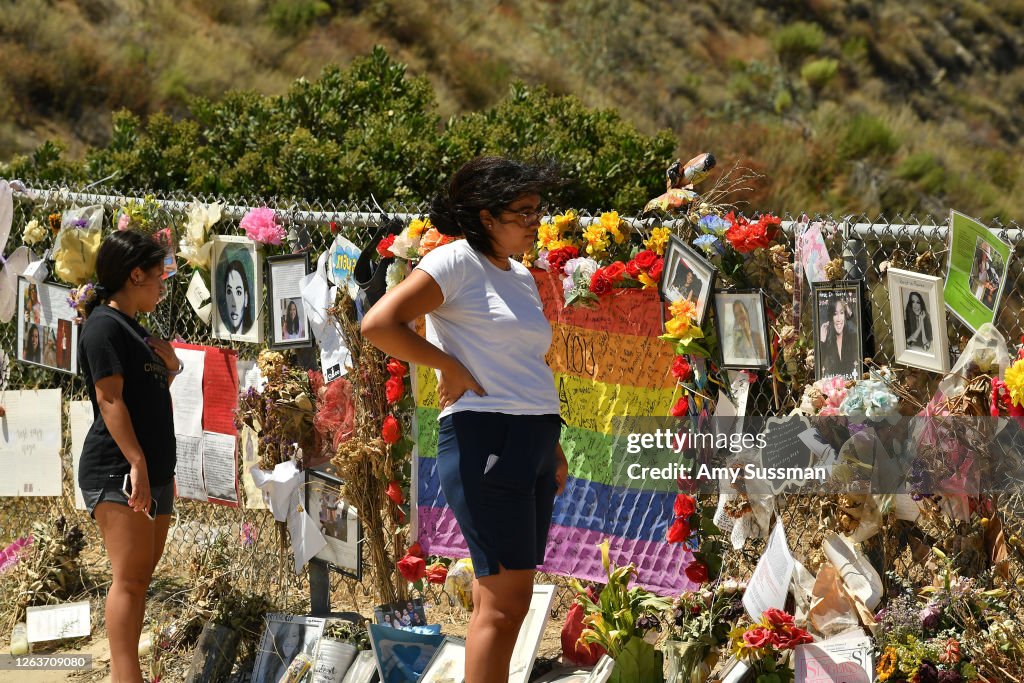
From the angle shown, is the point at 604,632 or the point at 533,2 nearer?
the point at 604,632

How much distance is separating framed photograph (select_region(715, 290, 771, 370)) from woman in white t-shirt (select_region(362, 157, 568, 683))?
1.04 m

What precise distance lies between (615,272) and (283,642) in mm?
2033

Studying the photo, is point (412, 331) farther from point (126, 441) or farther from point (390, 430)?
point (390, 430)

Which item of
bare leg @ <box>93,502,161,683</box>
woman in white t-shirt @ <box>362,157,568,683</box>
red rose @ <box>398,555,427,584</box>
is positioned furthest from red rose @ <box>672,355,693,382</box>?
bare leg @ <box>93,502,161,683</box>

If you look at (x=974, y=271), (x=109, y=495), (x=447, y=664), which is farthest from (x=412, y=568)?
(x=974, y=271)

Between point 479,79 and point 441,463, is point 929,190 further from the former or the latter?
point 441,463

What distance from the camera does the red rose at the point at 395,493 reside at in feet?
16.1

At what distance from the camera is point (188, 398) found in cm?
563

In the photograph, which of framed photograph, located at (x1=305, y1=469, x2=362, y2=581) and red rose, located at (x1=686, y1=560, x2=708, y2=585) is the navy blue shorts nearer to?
red rose, located at (x1=686, y1=560, x2=708, y2=585)

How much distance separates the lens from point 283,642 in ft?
15.6

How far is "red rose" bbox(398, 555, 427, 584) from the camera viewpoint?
4.82 meters

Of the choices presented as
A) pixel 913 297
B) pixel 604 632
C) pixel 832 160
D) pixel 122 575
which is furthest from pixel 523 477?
pixel 832 160

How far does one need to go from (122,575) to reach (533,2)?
24528 millimetres

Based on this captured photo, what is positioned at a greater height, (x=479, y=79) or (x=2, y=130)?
(x=479, y=79)
